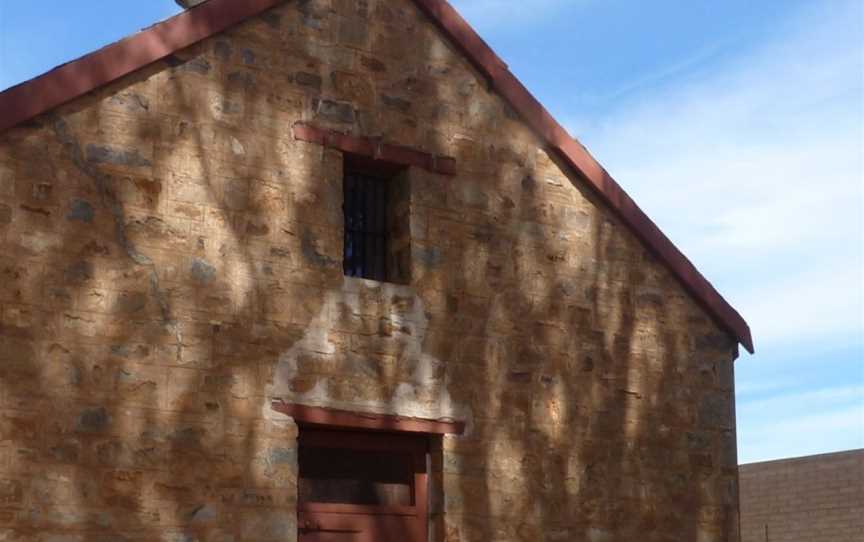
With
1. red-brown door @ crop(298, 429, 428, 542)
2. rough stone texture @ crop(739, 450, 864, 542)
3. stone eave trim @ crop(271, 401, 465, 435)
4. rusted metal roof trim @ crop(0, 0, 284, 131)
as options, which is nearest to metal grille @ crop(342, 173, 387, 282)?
stone eave trim @ crop(271, 401, 465, 435)

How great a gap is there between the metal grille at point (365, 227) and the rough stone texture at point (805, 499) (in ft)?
48.7

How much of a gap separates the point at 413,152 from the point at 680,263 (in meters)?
3.29

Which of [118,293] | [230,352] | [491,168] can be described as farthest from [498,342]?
[118,293]

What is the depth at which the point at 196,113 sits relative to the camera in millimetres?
11641

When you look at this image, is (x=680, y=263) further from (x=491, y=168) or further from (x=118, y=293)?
(x=118, y=293)

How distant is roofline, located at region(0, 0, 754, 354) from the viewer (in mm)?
Answer: 10852

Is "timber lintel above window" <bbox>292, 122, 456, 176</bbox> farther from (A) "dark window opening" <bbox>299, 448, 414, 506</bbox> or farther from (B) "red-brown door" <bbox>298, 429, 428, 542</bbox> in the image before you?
(A) "dark window opening" <bbox>299, 448, 414, 506</bbox>

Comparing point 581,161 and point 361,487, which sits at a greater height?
point 581,161

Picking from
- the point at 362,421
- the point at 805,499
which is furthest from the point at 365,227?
the point at 805,499

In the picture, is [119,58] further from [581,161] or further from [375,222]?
[581,161]

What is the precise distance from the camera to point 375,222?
12.9 meters

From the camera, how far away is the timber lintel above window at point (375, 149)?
12.2 meters

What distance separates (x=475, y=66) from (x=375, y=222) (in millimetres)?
1890

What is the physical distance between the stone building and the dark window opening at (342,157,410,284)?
27 mm
